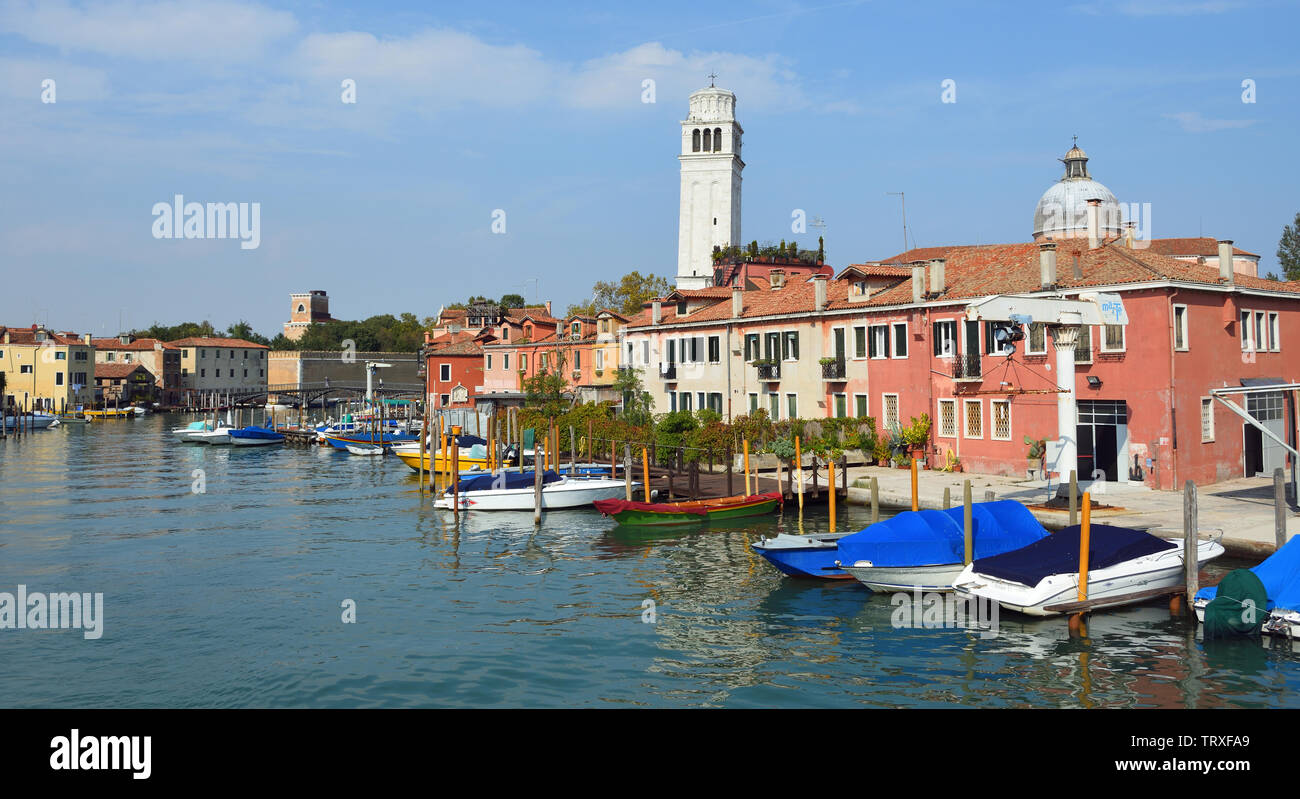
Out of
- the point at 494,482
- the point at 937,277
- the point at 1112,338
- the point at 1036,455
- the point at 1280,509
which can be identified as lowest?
the point at 494,482

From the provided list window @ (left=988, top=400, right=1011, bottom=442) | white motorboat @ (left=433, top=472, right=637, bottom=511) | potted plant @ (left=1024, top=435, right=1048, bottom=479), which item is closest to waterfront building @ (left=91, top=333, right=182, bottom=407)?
white motorboat @ (left=433, top=472, right=637, bottom=511)

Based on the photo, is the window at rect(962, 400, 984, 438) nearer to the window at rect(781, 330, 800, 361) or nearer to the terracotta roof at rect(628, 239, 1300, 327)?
the terracotta roof at rect(628, 239, 1300, 327)

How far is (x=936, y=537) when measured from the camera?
18.5 m

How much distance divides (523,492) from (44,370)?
293 ft

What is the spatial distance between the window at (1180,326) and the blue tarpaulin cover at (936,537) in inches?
421

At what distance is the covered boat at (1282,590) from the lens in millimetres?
14914

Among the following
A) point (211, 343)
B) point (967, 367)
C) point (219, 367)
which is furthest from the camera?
point (219, 367)

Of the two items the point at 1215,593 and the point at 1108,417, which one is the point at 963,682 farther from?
the point at 1108,417

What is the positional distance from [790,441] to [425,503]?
12784 mm

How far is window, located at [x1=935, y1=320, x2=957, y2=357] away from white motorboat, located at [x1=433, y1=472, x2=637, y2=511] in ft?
36.8

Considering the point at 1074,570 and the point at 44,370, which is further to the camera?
the point at 44,370

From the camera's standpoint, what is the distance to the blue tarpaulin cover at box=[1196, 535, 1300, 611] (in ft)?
49.5

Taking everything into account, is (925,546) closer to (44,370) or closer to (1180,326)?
(1180,326)

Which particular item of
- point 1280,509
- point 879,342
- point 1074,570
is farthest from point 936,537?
point 879,342
